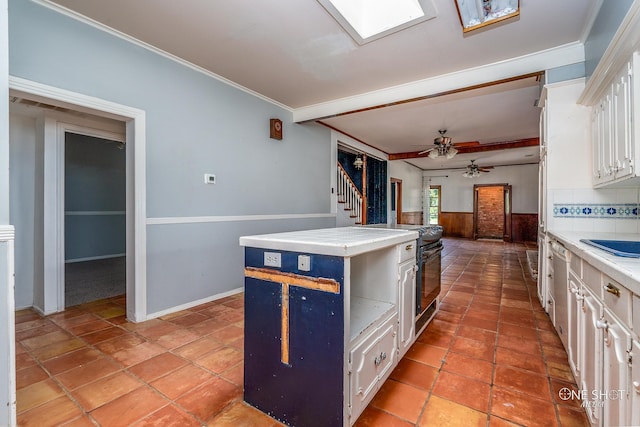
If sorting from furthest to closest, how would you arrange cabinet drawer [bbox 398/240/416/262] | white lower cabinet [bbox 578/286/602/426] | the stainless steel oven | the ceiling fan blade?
the ceiling fan blade → the stainless steel oven → cabinet drawer [bbox 398/240/416/262] → white lower cabinet [bbox 578/286/602/426]

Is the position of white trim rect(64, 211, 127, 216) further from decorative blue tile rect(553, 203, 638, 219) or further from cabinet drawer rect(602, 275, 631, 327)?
decorative blue tile rect(553, 203, 638, 219)

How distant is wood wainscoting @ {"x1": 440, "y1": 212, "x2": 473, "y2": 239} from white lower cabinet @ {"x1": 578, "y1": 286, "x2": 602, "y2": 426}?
9.98 m

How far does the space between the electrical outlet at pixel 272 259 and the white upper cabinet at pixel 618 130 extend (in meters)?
2.17

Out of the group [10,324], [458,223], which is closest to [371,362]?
[10,324]

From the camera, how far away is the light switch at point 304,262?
141 cm

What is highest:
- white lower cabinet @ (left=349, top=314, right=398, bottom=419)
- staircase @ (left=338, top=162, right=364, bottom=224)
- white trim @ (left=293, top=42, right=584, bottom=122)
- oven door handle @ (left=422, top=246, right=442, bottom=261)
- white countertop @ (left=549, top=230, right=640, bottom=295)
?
white trim @ (left=293, top=42, right=584, bottom=122)

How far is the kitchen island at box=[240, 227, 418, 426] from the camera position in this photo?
1.33m

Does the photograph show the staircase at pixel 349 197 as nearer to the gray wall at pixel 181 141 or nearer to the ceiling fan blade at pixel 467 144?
the gray wall at pixel 181 141

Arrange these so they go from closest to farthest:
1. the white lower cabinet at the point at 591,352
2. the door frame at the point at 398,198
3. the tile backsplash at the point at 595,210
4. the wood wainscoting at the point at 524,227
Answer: the white lower cabinet at the point at 591,352, the tile backsplash at the point at 595,210, the door frame at the point at 398,198, the wood wainscoting at the point at 524,227

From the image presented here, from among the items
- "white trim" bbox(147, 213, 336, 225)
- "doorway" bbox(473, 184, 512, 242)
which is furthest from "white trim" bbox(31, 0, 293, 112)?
"doorway" bbox(473, 184, 512, 242)

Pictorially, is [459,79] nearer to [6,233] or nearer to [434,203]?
[6,233]

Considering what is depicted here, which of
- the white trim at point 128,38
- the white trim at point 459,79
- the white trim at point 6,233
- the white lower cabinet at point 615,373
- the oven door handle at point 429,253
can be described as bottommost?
the white lower cabinet at point 615,373

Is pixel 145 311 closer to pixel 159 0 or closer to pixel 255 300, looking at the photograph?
pixel 255 300

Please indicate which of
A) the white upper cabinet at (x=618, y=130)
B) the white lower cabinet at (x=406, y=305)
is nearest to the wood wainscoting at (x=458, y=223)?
the white upper cabinet at (x=618, y=130)
